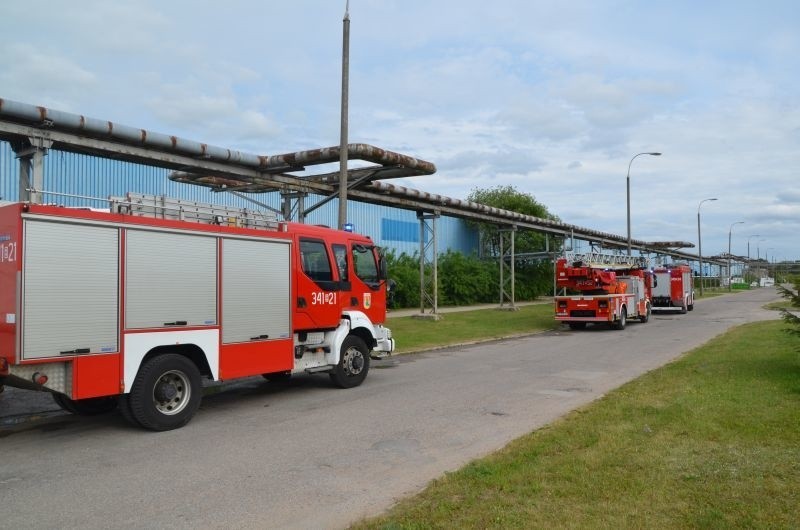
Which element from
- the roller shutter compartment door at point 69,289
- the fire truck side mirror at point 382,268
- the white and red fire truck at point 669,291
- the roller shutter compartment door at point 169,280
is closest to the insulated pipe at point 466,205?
the white and red fire truck at point 669,291

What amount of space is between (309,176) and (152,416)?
39.4ft

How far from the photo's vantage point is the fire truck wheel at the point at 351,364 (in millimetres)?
11047

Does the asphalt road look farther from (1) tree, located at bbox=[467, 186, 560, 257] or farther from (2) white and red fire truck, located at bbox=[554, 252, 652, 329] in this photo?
(1) tree, located at bbox=[467, 186, 560, 257]

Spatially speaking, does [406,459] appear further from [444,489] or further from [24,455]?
[24,455]

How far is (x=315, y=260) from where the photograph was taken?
10844 millimetres

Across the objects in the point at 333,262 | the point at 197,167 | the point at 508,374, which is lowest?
the point at 508,374

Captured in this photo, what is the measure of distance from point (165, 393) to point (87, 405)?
1.49 metres

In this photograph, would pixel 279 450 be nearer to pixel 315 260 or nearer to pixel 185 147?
pixel 315 260

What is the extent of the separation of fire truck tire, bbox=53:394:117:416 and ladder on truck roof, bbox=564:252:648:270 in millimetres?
19064

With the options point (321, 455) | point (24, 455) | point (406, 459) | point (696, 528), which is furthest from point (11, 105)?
point (696, 528)

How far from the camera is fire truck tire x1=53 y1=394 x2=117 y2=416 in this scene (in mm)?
8641

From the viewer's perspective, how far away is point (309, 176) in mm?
19000

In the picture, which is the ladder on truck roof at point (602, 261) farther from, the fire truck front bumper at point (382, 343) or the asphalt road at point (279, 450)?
the fire truck front bumper at point (382, 343)

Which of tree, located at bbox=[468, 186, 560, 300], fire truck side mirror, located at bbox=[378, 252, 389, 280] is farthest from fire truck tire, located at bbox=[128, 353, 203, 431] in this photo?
tree, located at bbox=[468, 186, 560, 300]
